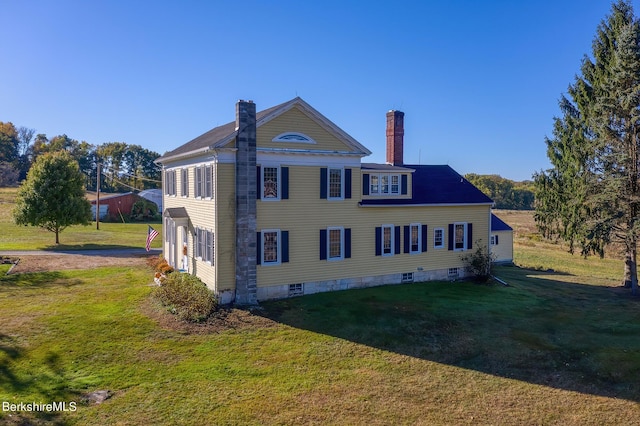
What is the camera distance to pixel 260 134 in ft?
62.9

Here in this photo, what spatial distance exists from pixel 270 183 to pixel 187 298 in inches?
245

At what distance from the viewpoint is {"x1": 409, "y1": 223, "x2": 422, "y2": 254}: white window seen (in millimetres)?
23250

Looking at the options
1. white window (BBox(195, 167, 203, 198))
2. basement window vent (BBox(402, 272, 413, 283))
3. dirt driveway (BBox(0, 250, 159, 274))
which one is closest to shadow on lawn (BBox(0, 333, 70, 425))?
white window (BBox(195, 167, 203, 198))

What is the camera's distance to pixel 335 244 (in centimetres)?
2111

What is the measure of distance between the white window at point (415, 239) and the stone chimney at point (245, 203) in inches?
362

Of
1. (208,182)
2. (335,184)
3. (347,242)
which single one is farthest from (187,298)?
(335,184)

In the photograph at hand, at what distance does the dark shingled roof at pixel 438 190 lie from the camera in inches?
920

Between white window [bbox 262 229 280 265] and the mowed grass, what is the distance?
2000 centimetres

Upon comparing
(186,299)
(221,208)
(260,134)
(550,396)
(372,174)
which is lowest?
(550,396)

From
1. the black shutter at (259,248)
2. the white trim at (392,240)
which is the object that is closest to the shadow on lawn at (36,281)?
the black shutter at (259,248)

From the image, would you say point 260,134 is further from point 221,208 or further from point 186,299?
point 186,299

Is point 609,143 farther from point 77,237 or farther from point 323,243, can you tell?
point 77,237

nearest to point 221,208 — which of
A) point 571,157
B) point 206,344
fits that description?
point 206,344

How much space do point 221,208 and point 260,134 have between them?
3.85 meters
